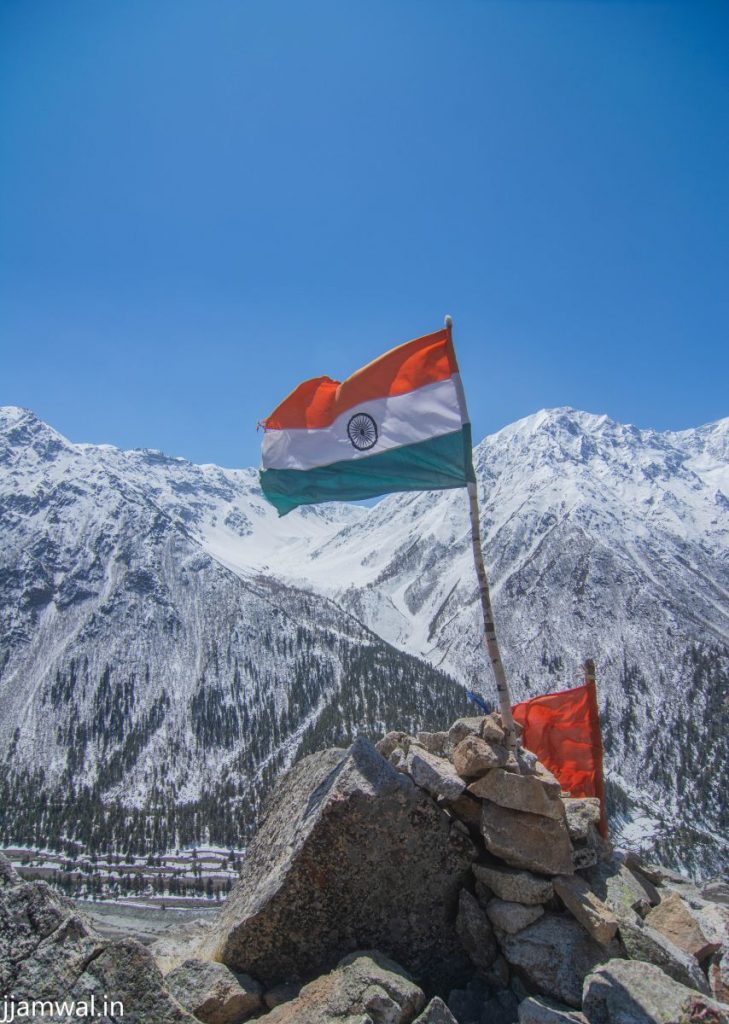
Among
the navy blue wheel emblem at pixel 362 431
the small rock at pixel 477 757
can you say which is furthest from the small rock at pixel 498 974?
the navy blue wheel emblem at pixel 362 431

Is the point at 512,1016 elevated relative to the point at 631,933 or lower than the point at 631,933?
lower

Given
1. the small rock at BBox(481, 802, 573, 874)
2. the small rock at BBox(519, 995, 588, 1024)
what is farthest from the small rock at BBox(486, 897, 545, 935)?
the small rock at BBox(519, 995, 588, 1024)

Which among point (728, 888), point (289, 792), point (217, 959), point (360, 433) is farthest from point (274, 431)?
point (728, 888)

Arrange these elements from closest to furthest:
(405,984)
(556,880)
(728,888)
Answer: (405,984)
(556,880)
(728,888)

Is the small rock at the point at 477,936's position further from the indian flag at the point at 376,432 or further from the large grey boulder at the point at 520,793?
the indian flag at the point at 376,432

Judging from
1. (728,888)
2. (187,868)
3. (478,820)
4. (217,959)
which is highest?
(478,820)

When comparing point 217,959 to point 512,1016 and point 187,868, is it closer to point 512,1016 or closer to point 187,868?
point 512,1016

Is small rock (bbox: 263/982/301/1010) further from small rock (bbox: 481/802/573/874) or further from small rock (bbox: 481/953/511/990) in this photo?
small rock (bbox: 481/802/573/874)

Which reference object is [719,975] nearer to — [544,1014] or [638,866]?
[638,866]
